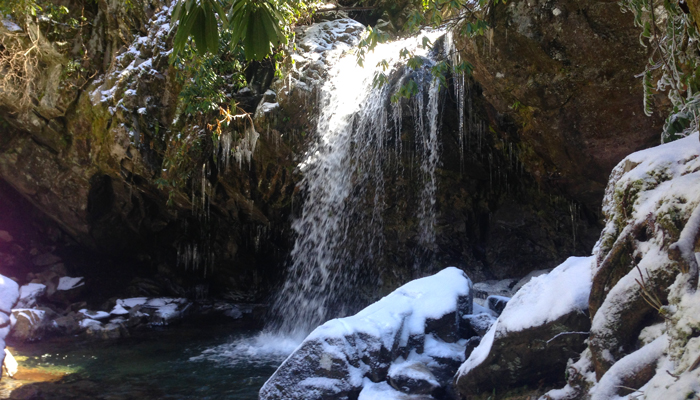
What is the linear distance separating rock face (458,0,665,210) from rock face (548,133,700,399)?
9.43 ft

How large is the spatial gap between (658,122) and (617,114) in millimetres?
475

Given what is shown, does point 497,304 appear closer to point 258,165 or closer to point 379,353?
point 379,353

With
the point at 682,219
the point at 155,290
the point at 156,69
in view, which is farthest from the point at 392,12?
the point at 682,219

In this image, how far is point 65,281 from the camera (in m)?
11.5

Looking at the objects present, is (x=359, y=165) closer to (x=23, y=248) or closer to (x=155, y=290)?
(x=155, y=290)

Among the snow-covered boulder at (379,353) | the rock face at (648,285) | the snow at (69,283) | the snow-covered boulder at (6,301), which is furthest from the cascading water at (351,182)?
the rock face at (648,285)

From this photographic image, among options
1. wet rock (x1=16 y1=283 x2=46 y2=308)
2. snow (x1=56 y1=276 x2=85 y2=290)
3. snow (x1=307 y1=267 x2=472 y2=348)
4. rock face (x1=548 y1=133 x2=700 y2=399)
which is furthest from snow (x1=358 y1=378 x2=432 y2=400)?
snow (x1=56 y1=276 x2=85 y2=290)

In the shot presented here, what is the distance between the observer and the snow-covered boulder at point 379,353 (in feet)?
14.4

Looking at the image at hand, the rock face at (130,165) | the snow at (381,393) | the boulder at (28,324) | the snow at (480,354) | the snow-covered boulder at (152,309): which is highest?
the rock face at (130,165)

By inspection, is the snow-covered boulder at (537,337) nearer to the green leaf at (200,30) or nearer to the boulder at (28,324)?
the green leaf at (200,30)

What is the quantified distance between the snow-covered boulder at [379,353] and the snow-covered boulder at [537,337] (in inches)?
25.3

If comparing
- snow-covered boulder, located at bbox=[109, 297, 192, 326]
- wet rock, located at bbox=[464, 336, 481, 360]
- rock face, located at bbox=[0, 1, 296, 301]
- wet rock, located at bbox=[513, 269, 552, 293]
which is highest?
rock face, located at bbox=[0, 1, 296, 301]

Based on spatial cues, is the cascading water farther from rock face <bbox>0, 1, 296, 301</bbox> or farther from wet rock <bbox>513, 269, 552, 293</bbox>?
wet rock <bbox>513, 269, 552, 293</bbox>

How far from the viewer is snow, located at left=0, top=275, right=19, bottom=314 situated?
27.1 ft
